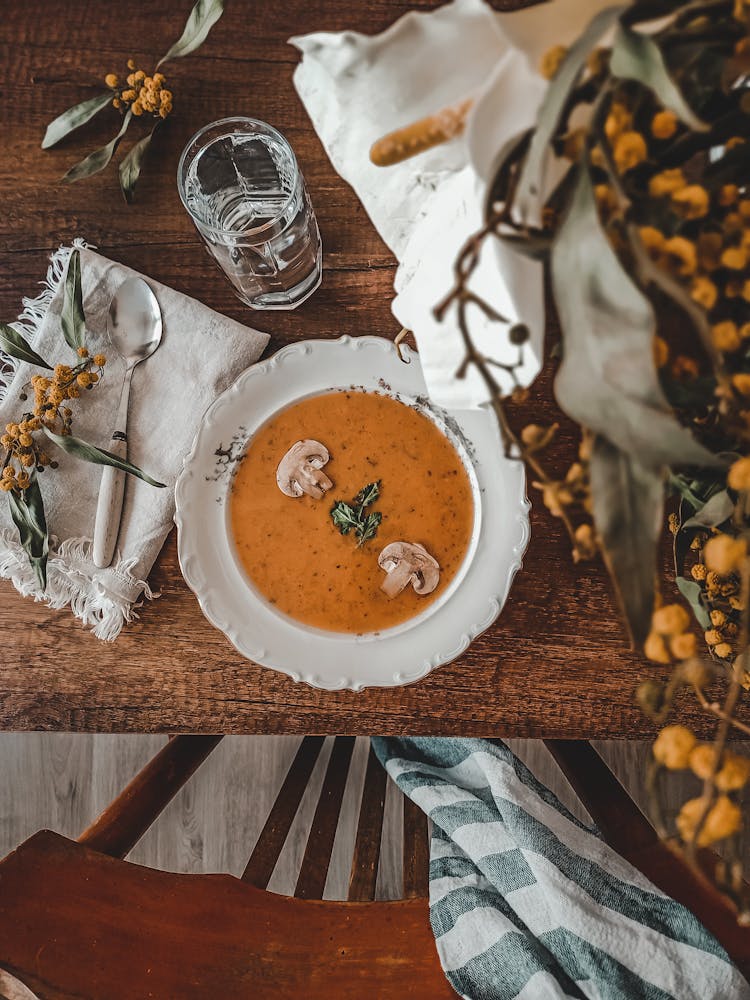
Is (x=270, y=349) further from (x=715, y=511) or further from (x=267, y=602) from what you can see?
(x=715, y=511)

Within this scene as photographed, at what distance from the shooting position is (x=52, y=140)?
0.86m

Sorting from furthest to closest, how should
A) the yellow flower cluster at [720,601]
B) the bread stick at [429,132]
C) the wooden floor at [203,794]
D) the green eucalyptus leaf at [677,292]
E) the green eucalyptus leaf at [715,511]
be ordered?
1. the wooden floor at [203,794]
2. the yellow flower cluster at [720,601]
3. the green eucalyptus leaf at [715,511]
4. the bread stick at [429,132]
5. the green eucalyptus leaf at [677,292]

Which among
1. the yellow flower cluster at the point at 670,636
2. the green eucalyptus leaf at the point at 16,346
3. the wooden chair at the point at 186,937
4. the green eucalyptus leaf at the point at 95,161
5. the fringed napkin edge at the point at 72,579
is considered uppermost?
the yellow flower cluster at the point at 670,636

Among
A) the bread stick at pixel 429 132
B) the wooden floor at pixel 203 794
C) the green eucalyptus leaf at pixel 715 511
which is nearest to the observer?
the bread stick at pixel 429 132

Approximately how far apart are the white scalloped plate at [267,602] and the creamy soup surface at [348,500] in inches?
0.5

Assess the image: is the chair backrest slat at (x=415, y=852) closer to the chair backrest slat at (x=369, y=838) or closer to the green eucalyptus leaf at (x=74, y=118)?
the chair backrest slat at (x=369, y=838)

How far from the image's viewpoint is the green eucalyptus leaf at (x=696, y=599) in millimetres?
710

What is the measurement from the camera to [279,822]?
100 centimetres

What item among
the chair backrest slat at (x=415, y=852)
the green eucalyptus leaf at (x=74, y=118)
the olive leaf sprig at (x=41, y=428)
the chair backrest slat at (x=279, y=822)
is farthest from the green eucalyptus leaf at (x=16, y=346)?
the chair backrest slat at (x=415, y=852)

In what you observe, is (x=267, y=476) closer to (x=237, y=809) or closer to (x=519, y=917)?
(x=519, y=917)

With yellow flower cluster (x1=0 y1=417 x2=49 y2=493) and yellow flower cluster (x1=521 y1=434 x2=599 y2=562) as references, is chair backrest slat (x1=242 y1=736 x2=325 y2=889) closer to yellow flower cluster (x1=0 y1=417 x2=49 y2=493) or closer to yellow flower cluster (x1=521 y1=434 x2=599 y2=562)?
yellow flower cluster (x1=0 y1=417 x2=49 y2=493)

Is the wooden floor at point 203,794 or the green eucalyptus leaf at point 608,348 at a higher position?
the green eucalyptus leaf at point 608,348

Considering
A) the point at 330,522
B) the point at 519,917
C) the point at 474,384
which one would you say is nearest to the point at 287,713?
the point at 330,522

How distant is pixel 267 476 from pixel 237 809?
1.00m
